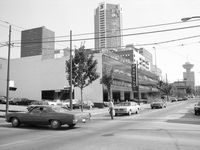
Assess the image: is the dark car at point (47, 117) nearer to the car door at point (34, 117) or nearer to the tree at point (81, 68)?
the car door at point (34, 117)

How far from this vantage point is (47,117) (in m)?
14.0

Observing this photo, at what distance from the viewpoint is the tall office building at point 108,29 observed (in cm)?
2831

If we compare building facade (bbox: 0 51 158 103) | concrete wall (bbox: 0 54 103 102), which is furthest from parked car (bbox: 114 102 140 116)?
concrete wall (bbox: 0 54 103 102)

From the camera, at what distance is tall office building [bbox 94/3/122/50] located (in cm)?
2831

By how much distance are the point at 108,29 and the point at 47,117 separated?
101ft

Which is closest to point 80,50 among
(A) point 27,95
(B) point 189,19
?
(B) point 189,19

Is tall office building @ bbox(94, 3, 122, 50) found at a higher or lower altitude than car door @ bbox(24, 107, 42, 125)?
higher

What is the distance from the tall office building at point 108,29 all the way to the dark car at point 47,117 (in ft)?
26.3

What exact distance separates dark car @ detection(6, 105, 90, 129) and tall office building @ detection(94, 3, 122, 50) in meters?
8.03

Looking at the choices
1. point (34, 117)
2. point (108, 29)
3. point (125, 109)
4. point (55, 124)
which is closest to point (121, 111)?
point (125, 109)

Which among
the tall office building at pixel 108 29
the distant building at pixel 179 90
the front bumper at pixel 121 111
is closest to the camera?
the front bumper at pixel 121 111

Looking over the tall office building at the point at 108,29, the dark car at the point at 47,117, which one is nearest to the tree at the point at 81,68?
the tall office building at the point at 108,29

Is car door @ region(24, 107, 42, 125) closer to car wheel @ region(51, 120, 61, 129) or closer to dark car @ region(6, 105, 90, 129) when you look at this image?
dark car @ region(6, 105, 90, 129)

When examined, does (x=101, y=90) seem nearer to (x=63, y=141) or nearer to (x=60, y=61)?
(x=60, y=61)
